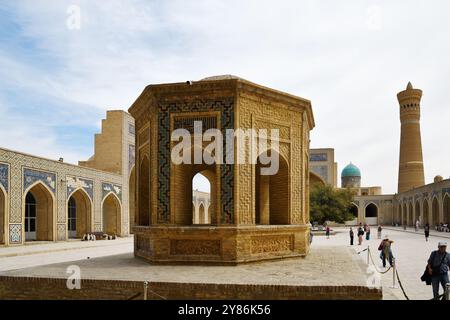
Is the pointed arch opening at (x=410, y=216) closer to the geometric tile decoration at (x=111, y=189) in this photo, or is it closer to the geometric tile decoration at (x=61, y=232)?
the geometric tile decoration at (x=111, y=189)

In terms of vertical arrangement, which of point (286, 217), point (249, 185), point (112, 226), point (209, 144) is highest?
point (209, 144)

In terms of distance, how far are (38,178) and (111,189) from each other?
6.50 m

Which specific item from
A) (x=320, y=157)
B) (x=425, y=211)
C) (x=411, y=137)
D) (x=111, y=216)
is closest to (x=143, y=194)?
(x=111, y=216)

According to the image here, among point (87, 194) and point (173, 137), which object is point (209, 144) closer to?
point (173, 137)

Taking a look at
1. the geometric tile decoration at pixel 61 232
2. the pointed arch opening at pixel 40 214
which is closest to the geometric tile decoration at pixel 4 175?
the pointed arch opening at pixel 40 214

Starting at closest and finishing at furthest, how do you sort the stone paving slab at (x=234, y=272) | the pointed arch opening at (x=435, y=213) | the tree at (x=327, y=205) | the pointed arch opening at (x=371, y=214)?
the stone paving slab at (x=234, y=272)
the tree at (x=327, y=205)
the pointed arch opening at (x=435, y=213)
the pointed arch opening at (x=371, y=214)

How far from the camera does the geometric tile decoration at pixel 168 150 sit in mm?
8578

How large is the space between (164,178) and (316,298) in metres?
4.16

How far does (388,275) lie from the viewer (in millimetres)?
9727

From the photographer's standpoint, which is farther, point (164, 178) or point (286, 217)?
point (286, 217)

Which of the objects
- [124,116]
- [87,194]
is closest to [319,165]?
[124,116]

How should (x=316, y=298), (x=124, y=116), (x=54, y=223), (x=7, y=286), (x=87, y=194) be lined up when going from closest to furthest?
(x=316, y=298)
(x=7, y=286)
(x=54, y=223)
(x=87, y=194)
(x=124, y=116)

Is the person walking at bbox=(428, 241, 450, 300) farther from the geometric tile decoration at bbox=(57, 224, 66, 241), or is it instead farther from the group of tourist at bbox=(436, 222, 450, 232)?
the group of tourist at bbox=(436, 222, 450, 232)

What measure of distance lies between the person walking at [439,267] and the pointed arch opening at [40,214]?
17820 millimetres
